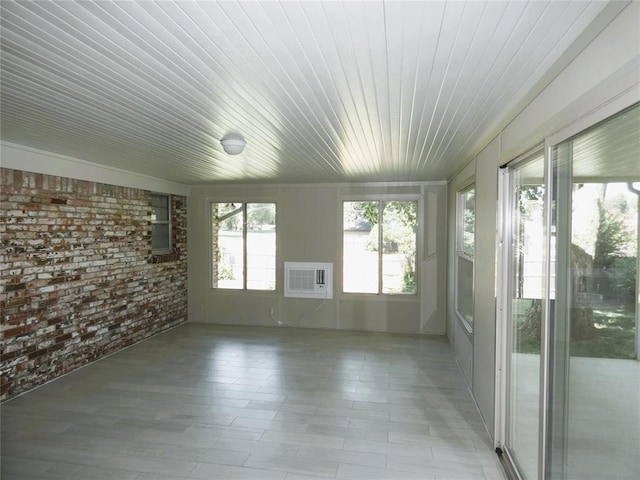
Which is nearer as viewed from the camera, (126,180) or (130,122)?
(130,122)

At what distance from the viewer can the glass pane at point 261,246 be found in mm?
6500

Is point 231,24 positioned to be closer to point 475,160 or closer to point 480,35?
point 480,35

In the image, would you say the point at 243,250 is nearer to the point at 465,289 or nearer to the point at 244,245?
the point at 244,245

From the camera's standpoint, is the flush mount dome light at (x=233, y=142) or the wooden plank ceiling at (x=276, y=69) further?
the flush mount dome light at (x=233, y=142)

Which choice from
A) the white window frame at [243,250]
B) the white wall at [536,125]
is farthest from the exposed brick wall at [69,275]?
the white wall at [536,125]

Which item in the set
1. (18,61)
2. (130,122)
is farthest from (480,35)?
(130,122)

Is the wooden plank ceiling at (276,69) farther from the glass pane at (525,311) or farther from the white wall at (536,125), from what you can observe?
the glass pane at (525,311)

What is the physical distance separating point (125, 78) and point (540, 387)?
8.87 feet

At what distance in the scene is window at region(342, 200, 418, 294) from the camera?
19.9 feet

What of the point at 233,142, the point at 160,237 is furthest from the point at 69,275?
the point at 233,142

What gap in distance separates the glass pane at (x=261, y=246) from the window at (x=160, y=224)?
1.31 meters

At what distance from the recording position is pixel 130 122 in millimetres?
2770

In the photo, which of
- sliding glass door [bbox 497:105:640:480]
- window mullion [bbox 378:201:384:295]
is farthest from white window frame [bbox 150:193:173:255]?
sliding glass door [bbox 497:105:640:480]

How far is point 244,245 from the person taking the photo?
655 cm
